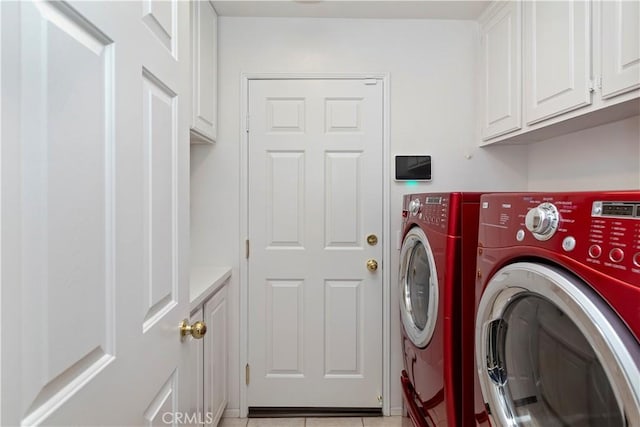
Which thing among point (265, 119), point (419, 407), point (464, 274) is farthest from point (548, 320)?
point (265, 119)

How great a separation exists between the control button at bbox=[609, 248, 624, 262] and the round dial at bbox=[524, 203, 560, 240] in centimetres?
12

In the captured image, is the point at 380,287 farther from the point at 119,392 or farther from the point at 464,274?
the point at 119,392

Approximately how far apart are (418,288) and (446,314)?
1.40 ft

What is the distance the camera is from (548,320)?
77 cm

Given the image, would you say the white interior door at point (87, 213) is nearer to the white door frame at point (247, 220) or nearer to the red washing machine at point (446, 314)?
the red washing machine at point (446, 314)

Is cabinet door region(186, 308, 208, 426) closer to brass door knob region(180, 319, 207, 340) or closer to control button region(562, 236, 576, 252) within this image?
brass door knob region(180, 319, 207, 340)

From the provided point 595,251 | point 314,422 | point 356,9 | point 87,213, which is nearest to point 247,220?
point 314,422

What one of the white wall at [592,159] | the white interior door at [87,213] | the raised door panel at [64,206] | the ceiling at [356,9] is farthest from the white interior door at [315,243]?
the raised door panel at [64,206]

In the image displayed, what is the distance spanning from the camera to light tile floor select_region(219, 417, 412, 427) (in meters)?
2.02

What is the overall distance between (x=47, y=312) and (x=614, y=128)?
206 centimetres

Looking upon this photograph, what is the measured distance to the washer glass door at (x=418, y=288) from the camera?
1.36 metres

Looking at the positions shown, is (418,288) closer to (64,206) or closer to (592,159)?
(592,159)

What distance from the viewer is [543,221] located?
72 centimetres

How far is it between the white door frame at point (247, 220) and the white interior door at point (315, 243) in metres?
0.03
